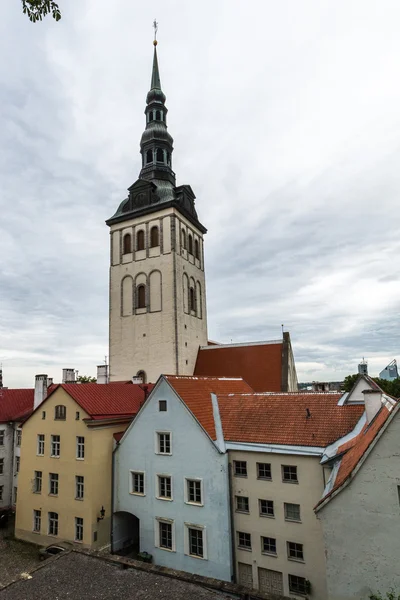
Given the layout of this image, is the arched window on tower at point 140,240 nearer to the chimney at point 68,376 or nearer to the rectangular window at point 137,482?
the chimney at point 68,376

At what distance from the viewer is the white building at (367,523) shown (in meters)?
13.1

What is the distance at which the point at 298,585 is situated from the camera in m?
18.8

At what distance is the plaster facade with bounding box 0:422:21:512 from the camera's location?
33531 mm

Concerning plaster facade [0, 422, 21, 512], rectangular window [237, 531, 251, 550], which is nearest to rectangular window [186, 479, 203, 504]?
rectangular window [237, 531, 251, 550]

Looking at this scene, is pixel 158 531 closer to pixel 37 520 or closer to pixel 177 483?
pixel 177 483

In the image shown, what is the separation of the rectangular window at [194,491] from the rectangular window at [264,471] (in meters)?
3.59

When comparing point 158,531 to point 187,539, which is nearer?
point 187,539

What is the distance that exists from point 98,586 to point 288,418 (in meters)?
13.1

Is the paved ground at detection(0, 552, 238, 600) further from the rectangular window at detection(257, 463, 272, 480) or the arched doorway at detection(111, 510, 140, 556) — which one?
the arched doorway at detection(111, 510, 140, 556)

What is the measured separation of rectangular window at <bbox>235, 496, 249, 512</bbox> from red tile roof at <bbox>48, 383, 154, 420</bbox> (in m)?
10.6

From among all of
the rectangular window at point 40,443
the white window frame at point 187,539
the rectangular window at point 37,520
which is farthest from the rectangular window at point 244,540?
the rectangular window at point 40,443

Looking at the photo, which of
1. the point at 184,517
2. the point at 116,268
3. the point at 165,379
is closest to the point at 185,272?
the point at 116,268

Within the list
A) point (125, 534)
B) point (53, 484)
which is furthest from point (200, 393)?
point (53, 484)

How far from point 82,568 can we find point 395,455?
11.7m
